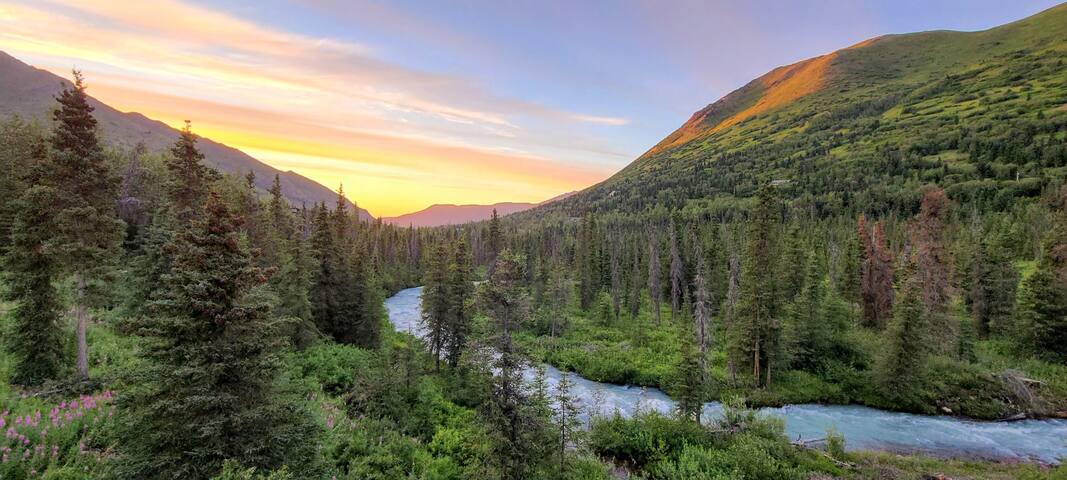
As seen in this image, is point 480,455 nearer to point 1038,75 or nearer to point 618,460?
point 618,460

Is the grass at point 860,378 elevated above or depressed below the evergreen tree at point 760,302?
below

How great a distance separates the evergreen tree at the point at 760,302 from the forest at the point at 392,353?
6.3 inches

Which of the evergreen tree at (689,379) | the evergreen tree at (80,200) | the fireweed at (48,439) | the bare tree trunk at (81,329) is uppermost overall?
the evergreen tree at (80,200)

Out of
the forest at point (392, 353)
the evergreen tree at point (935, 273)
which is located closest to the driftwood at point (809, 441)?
the forest at point (392, 353)

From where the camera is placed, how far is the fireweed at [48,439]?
10.1m

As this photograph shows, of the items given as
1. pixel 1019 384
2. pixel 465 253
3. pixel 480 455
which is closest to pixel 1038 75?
pixel 1019 384

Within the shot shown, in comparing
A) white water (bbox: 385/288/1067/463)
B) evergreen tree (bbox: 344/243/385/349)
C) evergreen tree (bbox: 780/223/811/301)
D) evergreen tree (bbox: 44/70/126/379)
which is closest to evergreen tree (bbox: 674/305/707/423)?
white water (bbox: 385/288/1067/463)

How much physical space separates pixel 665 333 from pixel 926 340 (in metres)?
24.9

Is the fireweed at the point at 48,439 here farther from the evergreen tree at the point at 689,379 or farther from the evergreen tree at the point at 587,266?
the evergreen tree at the point at 587,266

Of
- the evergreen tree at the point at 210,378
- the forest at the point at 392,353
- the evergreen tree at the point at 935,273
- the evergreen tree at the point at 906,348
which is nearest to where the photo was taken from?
the evergreen tree at the point at 210,378

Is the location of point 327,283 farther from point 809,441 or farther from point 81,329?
point 809,441

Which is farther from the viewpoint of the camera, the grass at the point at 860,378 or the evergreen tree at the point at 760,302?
the evergreen tree at the point at 760,302

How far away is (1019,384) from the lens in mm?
31047

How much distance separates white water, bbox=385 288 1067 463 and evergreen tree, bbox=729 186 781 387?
4.01 m
